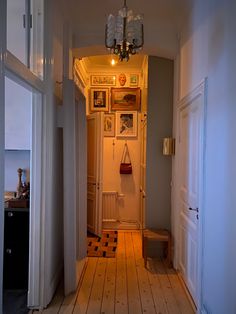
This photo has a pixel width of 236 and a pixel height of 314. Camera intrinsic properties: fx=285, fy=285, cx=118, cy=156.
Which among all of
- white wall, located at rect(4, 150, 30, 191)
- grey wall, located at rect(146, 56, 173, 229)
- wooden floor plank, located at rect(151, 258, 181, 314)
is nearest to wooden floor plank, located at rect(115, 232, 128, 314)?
wooden floor plank, located at rect(151, 258, 181, 314)

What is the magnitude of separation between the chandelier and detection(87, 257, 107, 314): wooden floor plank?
7.75 feet

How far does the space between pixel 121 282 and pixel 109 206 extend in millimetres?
2356

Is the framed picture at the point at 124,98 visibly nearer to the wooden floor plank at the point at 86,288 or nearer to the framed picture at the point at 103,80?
the framed picture at the point at 103,80

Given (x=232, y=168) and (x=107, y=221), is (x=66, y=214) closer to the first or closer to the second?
(x=232, y=168)

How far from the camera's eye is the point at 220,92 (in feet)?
7.09

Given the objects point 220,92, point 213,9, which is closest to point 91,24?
point 213,9

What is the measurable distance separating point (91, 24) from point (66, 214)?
2.44m

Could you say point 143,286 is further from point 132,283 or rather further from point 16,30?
point 16,30

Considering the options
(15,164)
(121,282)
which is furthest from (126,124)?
(121,282)

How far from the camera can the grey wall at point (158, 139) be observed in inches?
161

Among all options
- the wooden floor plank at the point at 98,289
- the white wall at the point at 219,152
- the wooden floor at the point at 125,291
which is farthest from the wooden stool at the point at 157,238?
the white wall at the point at 219,152

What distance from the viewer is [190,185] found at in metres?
3.09

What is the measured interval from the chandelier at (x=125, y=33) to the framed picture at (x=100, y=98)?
308 cm

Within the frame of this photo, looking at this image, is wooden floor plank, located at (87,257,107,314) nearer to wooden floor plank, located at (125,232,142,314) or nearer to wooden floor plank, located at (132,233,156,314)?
wooden floor plank, located at (125,232,142,314)
